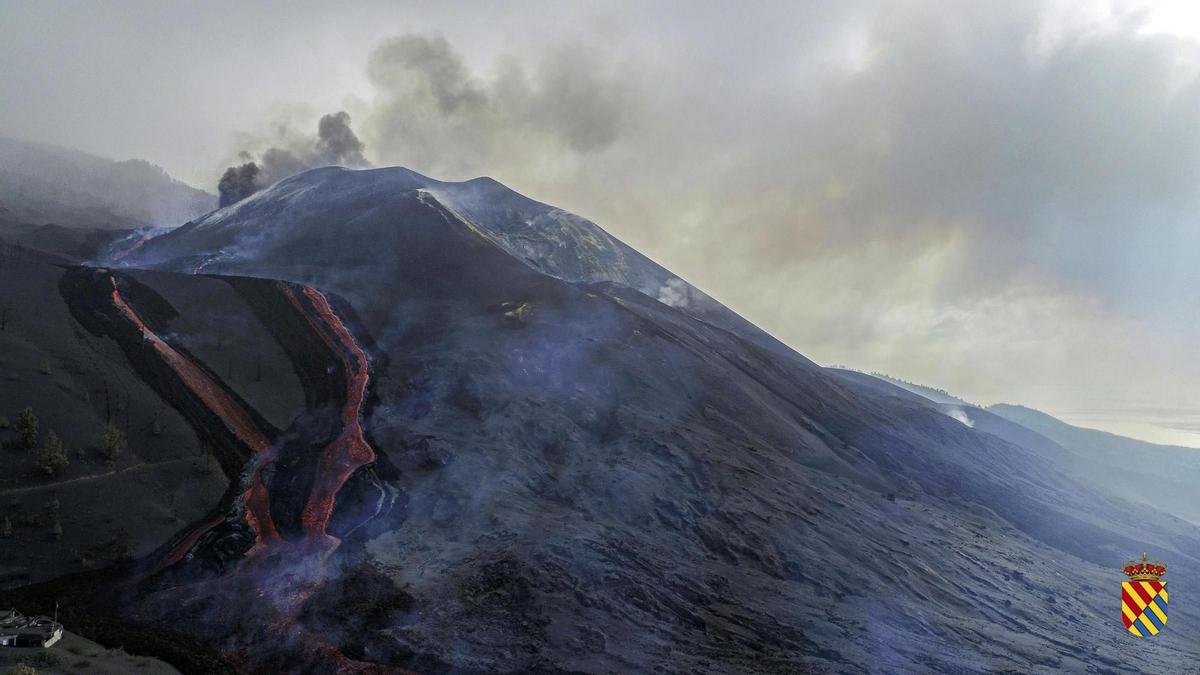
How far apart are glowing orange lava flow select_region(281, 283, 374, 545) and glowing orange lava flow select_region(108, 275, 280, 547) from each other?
2151 millimetres

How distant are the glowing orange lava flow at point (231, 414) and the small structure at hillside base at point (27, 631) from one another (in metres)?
9.59

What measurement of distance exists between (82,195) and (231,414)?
157 m

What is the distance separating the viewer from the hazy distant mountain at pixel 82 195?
13788 cm

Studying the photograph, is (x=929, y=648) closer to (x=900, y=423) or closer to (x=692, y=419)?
(x=692, y=419)

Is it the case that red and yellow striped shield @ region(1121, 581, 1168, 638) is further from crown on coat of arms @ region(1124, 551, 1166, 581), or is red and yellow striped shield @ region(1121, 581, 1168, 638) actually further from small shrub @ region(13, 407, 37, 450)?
small shrub @ region(13, 407, 37, 450)

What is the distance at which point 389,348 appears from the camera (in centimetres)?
6166

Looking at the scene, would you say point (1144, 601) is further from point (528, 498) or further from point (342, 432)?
point (342, 432)

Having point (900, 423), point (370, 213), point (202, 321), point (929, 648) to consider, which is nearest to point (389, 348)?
point (202, 321)

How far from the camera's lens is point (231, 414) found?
1907 inches

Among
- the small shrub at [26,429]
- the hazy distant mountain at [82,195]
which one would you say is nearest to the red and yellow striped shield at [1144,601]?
the small shrub at [26,429]

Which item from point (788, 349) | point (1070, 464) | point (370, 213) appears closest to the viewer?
point (370, 213)

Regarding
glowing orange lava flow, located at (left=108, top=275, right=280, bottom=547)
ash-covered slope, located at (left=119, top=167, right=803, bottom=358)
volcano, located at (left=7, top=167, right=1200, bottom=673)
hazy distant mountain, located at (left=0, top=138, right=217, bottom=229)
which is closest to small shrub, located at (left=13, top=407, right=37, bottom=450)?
volcano, located at (left=7, top=167, right=1200, bottom=673)

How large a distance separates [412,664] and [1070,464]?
180862 mm

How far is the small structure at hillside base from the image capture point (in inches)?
1084
